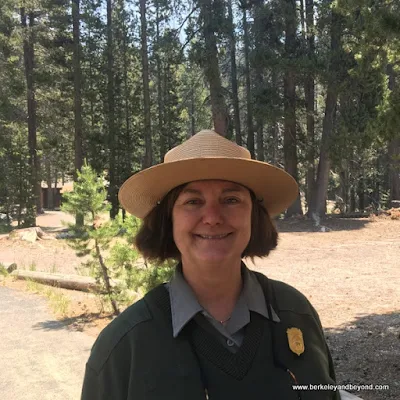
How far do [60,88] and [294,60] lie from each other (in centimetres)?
1378

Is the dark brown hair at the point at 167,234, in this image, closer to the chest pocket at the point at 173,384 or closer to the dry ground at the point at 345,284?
the chest pocket at the point at 173,384

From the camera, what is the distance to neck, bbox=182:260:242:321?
1524 mm

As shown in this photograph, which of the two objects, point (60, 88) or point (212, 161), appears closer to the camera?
point (212, 161)

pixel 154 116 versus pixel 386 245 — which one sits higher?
pixel 154 116

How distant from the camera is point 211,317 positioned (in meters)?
1.44

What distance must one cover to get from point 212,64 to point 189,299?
19.2 metres

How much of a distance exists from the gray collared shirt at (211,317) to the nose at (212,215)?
0.21 meters

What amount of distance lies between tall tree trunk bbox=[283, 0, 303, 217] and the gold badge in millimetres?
17087

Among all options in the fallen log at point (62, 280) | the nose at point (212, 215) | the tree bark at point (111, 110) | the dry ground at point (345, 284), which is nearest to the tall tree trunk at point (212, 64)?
the dry ground at point (345, 284)

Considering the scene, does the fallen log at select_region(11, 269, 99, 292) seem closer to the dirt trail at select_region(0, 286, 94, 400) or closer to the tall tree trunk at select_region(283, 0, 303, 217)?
the dirt trail at select_region(0, 286, 94, 400)

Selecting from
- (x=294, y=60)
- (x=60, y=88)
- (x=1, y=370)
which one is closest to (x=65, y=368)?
(x=1, y=370)

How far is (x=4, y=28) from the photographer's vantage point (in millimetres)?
21578

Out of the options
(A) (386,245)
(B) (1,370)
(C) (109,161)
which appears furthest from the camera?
(C) (109,161)

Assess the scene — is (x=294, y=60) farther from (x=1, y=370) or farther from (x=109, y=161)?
(x=1, y=370)
